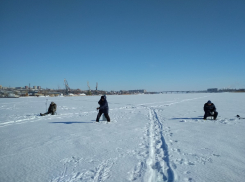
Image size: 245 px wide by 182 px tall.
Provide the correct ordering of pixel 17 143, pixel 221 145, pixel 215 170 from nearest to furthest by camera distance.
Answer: pixel 215 170, pixel 221 145, pixel 17 143

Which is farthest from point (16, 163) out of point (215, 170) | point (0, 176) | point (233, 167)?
point (233, 167)

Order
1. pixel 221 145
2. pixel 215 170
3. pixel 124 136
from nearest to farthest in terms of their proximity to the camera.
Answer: pixel 215 170, pixel 221 145, pixel 124 136

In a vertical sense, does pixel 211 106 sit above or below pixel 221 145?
above

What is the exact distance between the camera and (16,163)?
3.02 meters

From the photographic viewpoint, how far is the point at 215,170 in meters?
2.66

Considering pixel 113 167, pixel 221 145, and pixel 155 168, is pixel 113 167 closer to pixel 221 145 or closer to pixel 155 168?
pixel 155 168

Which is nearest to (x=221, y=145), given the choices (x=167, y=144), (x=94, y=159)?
(x=167, y=144)

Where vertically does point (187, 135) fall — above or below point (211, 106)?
below

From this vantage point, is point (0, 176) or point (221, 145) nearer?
point (0, 176)

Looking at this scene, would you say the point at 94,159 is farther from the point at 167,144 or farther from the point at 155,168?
the point at 167,144

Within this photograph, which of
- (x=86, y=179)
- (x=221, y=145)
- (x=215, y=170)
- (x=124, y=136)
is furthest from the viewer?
(x=124, y=136)

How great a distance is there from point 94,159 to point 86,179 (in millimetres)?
721

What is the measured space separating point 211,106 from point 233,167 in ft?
17.3

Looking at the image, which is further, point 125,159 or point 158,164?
point 125,159
